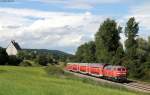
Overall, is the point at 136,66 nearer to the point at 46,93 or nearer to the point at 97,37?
the point at 97,37

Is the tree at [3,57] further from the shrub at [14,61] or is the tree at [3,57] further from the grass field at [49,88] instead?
the grass field at [49,88]

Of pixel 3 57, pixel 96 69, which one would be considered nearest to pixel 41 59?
pixel 3 57

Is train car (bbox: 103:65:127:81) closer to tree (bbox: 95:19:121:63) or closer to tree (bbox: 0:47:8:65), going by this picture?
tree (bbox: 95:19:121:63)

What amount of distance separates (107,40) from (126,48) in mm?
15422

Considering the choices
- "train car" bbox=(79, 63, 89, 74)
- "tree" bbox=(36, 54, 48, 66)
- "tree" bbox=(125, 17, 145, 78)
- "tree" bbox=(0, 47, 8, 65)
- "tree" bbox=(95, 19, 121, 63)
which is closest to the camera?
"tree" bbox=(125, 17, 145, 78)

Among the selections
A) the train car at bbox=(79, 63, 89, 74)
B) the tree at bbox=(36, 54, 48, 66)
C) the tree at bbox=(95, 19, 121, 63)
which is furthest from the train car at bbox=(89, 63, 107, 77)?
the tree at bbox=(36, 54, 48, 66)

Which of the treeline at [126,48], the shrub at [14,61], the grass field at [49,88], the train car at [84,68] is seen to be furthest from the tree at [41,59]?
the grass field at [49,88]

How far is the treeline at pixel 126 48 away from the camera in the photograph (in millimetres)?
81250

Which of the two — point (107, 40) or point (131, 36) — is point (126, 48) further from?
point (107, 40)

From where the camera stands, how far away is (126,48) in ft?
304

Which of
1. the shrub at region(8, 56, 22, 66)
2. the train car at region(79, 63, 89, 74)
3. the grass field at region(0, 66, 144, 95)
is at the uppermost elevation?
the shrub at region(8, 56, 22, 66)

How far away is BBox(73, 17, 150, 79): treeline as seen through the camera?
8125 centimetres

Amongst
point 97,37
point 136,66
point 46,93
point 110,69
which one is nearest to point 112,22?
point 97,37

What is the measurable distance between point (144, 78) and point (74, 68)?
3981 centimetres
